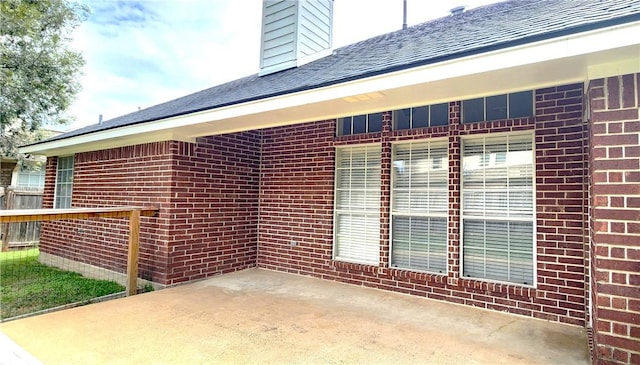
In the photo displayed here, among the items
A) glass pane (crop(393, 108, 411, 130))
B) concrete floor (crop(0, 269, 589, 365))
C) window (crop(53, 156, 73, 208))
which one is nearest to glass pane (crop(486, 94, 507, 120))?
glass pane (crop(393, 108, 411, 130))

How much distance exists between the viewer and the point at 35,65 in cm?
984

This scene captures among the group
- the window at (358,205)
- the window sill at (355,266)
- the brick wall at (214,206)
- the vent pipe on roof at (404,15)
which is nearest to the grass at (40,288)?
the brick wall at (214,206)

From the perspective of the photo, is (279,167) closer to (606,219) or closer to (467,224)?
(467,224)

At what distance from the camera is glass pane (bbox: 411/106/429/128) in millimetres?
5020

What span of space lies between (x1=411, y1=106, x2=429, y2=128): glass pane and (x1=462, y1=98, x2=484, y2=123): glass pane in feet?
1.70

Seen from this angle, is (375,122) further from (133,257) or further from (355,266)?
(133,257)

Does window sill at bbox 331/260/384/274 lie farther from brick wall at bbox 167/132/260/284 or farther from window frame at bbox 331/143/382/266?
brick wall at bbox 167/132/260/284

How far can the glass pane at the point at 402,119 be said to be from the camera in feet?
17.0

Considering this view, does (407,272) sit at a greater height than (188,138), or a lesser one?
lesser

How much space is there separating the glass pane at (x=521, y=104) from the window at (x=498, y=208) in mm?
279

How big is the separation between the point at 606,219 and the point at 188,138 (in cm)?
538

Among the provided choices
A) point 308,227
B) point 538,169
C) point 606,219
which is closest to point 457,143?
point 538,169

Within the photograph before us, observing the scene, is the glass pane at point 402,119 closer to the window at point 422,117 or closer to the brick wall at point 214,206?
the window at point 422,117

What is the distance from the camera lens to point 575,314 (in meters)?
3.79
